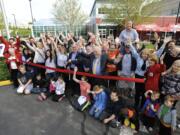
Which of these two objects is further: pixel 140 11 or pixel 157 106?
pixel 140 11

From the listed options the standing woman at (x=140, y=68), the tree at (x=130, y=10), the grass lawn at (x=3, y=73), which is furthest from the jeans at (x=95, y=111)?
the tree at (x=130, y=10)

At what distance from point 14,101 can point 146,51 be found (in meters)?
4.15

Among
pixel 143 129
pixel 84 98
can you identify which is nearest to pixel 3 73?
pixel 84 98

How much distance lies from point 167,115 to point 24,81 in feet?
15.1

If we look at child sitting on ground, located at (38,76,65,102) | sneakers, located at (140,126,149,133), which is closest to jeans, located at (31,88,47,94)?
child sitting on ground, located at (38,76,65,102)

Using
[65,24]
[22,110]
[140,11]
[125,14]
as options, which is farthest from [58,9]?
[22,110]

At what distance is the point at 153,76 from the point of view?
3.95 m

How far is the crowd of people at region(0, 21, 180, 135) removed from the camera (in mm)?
3779

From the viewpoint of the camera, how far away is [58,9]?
28.8 metres

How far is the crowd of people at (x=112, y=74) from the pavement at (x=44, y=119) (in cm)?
24

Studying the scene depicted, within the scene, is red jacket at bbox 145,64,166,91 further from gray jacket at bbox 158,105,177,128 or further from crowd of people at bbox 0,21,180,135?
gray jacket at bbox 158,105,177,128

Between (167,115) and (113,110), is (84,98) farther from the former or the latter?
(167,115)

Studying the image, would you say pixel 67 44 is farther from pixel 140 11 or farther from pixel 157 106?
pixel 140 11

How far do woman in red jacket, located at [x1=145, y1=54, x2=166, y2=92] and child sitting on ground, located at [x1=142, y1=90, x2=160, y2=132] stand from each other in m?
0.17
